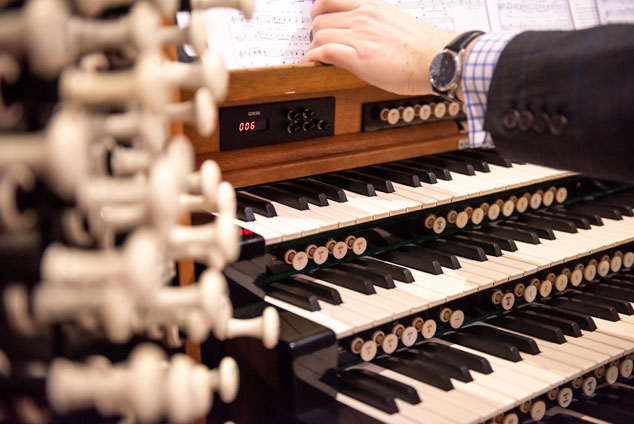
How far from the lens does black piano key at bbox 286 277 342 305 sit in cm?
156

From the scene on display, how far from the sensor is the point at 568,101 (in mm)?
1175

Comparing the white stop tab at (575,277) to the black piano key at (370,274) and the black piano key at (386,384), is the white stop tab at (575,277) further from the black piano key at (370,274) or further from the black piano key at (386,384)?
the black piano key at (386,384)

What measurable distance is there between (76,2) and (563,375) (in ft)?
4.82

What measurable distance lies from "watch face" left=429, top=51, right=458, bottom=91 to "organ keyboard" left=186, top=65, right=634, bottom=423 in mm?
307

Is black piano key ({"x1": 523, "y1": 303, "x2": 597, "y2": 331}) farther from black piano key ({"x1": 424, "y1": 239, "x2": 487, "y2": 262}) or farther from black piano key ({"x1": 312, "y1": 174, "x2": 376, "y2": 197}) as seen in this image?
black piano key ({"x1": 312, "y1": 174, "x2": 376, "y2": 197})

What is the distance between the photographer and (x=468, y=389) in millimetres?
1555

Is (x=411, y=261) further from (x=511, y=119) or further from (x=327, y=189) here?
(x=511, y=119)

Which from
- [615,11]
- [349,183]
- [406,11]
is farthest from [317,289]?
[615,11]

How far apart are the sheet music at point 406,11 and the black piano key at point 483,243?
26.2 inches

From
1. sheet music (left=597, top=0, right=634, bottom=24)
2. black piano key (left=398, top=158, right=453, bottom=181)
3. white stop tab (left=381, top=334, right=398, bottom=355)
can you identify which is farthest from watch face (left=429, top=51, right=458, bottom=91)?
sheet music (left=597, top=0, right=634, bottom=24)

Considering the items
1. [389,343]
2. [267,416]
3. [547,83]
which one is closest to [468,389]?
[389,343]

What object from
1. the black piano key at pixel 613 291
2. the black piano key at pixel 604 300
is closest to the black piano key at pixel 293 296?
the black piano key at pixel 604 300

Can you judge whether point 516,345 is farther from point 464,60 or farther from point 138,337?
point 138,337

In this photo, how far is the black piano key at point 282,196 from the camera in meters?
1.69
